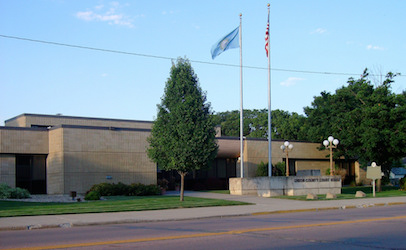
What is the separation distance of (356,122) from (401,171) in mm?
26525

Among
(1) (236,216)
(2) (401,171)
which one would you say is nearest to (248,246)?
(1) (236,216)

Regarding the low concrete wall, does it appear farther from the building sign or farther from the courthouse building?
the courthouse building

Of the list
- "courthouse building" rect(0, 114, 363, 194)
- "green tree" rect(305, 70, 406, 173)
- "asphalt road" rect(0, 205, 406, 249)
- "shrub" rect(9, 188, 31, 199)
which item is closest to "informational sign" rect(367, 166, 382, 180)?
"green tree" rect(305, 70, 406, 173)

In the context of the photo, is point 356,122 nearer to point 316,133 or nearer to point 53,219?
point 316,133

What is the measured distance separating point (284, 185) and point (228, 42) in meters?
10.4

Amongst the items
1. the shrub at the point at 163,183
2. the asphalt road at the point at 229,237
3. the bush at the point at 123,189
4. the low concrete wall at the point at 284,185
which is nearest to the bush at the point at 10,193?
A: the bush at the point at 123,189

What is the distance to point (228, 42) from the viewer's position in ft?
104

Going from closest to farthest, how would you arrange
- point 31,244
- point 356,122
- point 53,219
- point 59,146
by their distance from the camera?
1. point 31,244
2. point 53,219
3. point 59,146
4. point 356,122

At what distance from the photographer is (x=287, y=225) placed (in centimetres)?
1447

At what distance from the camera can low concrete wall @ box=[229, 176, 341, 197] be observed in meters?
31.0

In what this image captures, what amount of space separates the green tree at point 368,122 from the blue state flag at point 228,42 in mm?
11802

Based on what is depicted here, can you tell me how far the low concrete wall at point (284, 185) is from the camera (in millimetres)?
31031

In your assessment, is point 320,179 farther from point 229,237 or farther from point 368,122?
point 229,237

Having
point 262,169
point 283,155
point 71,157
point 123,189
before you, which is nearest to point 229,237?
point 123,189
